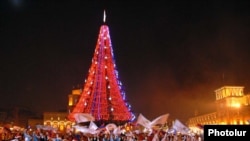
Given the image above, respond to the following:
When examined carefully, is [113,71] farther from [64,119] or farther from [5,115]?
[5,115]

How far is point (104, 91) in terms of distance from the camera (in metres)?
74.3

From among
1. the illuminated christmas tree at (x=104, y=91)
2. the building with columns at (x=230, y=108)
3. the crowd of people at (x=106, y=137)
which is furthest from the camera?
the building with columns at (x=230, y=108)

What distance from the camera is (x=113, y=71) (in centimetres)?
7519

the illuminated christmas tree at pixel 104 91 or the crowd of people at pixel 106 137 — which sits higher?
the illuminated christmas tree at pixel 104 91

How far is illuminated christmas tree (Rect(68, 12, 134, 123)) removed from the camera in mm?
72938

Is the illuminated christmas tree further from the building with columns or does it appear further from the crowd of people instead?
the crowd of people

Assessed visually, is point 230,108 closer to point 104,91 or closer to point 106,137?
point 104,91

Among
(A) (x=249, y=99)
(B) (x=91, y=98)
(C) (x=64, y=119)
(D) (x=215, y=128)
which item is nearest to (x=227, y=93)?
(A) (x=249, y=99)

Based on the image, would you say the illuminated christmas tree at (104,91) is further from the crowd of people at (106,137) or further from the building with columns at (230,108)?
the crowd of people at (106,137)

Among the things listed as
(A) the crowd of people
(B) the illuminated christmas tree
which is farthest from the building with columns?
(A) the crowd of people

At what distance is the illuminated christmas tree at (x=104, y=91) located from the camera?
72.9m

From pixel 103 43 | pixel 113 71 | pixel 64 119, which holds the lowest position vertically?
pixel 64 119

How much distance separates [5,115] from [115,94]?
93.6 m

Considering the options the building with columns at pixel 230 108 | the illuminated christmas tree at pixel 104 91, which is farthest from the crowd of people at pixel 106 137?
the building with columns at pixel 230 108
